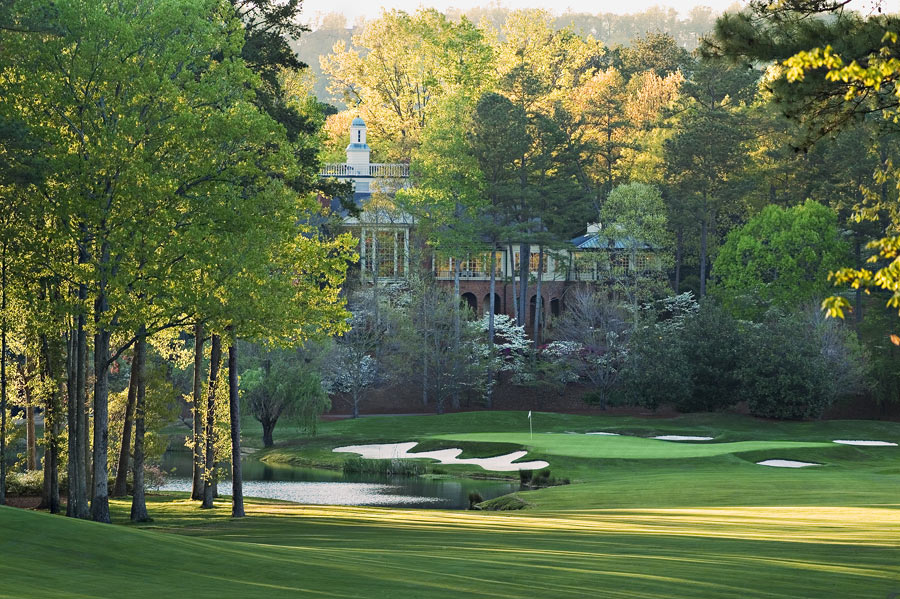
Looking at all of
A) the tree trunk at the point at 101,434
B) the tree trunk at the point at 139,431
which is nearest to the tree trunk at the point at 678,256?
the tree trunk at the point at 139,431

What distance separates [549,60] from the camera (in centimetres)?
9862

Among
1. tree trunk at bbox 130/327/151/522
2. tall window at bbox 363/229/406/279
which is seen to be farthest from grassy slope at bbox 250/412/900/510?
tall window at bbox 363/229/406/279

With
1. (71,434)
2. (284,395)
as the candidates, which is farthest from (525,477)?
(71,434)

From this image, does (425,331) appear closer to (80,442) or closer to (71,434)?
(71,434)

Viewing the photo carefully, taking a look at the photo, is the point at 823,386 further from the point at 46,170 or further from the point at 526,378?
the point at 46,170

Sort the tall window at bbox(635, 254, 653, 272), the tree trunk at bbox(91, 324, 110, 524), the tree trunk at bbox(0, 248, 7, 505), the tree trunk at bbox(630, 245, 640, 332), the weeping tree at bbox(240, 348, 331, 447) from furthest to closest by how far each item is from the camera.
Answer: the tall window at bbox(635, 254, 653, 272)
the tree trunk at bbox(630, 245, 640, 332)
the weeping tree at bbox(240, 348, 331, 447)
the tree trunk at bbox(0, 248, 7, 505)
the tree trunk at bbox(91, 324, 110, 524)

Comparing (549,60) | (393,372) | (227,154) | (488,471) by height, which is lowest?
(488,471)

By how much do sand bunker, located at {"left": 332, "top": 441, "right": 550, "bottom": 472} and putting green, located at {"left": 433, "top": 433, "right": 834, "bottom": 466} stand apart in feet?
3.60

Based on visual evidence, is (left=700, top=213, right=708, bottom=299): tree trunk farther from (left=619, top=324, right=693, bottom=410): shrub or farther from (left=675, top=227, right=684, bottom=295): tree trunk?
(left=619, top=324, right=693, bottom=410): shrub

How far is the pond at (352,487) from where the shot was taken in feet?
111

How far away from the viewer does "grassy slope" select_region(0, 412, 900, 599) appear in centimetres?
1209

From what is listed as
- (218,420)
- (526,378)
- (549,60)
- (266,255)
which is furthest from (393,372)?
(549,60)

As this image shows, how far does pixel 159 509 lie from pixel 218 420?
2.78 meters

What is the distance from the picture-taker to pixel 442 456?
145 feet
